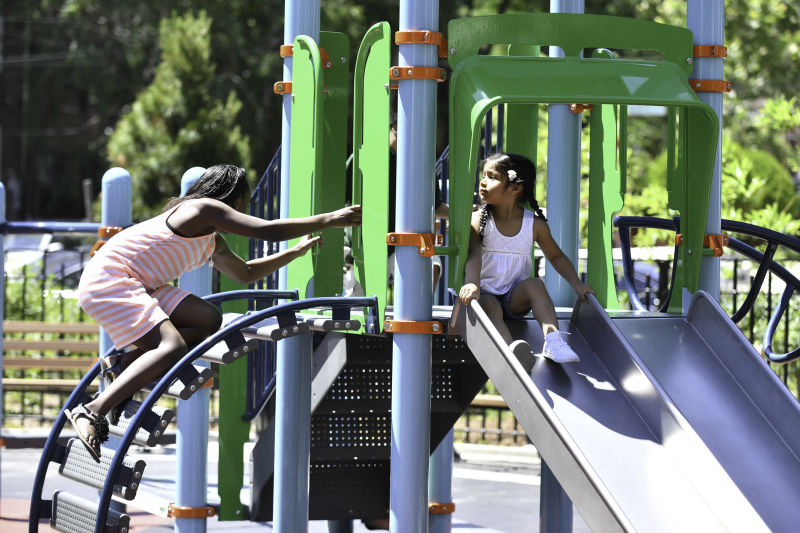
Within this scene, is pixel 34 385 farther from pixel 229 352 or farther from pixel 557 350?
pixel 557 350


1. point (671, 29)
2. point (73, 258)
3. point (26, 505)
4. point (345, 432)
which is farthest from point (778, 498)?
point (73, 258)

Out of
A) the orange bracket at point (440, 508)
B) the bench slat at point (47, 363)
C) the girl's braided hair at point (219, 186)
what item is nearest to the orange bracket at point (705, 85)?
the girl's braided hair at point (219, 186)

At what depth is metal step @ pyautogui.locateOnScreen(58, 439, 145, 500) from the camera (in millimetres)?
4184

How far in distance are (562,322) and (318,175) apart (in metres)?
1.20

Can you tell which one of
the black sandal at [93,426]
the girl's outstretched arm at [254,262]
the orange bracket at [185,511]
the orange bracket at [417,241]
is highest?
the orange bracket at [417,241]

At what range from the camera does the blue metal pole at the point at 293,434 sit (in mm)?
5316

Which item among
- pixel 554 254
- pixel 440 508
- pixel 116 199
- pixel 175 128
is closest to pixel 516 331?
pixel 554 254

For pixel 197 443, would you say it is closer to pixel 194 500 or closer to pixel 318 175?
pixel 194 500

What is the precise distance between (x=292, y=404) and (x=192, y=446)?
2.87 ft

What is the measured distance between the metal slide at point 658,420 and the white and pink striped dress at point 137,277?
3.65ft

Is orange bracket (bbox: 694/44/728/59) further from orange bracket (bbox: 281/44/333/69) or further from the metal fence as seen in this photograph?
the metal fence

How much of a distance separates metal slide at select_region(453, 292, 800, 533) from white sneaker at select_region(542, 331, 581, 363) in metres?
0.06

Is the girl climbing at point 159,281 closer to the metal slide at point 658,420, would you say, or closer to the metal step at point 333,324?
the metal step at point 333,324

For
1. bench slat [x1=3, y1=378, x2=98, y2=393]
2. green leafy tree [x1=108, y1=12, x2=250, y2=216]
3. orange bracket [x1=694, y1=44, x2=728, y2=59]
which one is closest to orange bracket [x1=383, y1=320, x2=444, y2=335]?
orange bracket [x1=694, y1=44, x2=728, y2=59]
